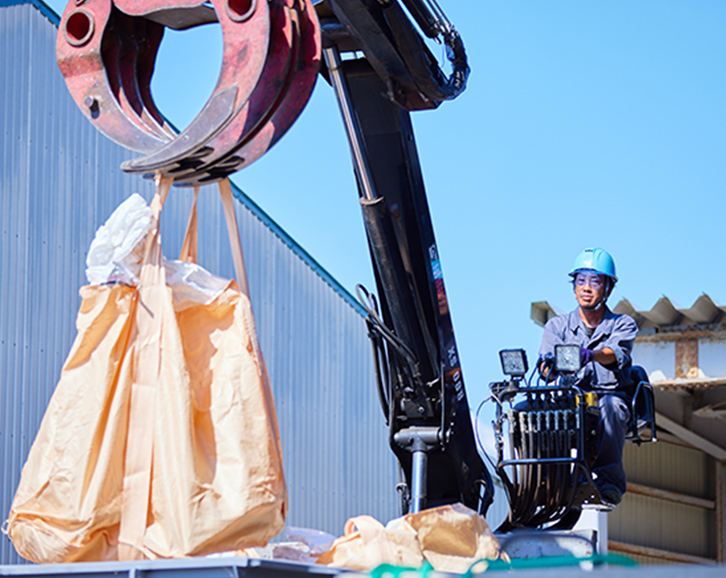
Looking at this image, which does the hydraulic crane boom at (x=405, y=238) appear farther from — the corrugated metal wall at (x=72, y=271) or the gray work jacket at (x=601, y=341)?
the corrugated metal wall at (x=72, y=271)

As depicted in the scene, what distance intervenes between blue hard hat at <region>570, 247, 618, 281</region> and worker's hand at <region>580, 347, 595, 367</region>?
0.76m

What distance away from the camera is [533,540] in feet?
19.8

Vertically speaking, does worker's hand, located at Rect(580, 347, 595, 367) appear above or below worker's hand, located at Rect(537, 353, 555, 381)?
above

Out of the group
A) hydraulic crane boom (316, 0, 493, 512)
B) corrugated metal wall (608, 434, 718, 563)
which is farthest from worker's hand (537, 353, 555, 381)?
corrugated metal wall (608, 434, 718, 563)

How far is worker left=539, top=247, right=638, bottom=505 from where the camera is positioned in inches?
250

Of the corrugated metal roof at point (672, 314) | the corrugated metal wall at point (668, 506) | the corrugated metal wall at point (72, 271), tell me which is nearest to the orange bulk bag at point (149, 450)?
the corrugated metal wall at point (72, 271)

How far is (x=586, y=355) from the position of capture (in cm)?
638

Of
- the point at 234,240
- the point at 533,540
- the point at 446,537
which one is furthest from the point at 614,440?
the point at 234,240

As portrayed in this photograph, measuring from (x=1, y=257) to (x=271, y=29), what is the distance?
698cm

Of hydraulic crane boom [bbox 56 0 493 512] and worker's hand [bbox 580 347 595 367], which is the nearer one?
hydraulic crane boom [bbox 56 0 493 512]

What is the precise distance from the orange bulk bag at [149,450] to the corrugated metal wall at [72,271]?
6760 mm

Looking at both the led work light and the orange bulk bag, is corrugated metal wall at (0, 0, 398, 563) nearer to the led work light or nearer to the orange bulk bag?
the led work light

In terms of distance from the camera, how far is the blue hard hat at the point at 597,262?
22.8 feet

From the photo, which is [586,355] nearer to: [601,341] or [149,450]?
[601,341]
